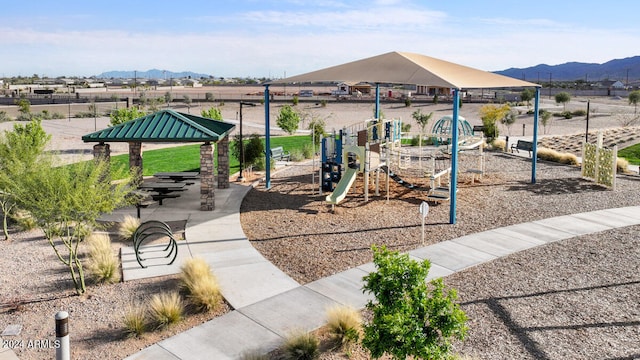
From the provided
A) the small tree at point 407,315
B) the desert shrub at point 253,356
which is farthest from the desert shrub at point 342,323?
the small tree at point 407,315

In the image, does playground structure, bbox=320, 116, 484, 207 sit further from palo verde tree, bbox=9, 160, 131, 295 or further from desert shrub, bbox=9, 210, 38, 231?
desert shrub, bbox=9, 210, 38, 231

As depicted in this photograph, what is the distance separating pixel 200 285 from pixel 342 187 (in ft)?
28.6

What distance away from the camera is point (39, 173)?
10719 millimetres

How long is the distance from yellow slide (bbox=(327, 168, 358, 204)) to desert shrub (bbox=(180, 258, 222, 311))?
7094 mm

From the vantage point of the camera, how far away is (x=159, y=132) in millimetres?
17453

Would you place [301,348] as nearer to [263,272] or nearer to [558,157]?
[263,272]

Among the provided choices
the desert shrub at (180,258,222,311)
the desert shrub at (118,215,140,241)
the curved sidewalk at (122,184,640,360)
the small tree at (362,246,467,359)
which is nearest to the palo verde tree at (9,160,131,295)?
the curved sidewalk at (122,184,640,360)

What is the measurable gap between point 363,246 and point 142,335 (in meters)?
6.25

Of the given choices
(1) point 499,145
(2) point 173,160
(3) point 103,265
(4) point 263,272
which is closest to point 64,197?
(3) point 103,265

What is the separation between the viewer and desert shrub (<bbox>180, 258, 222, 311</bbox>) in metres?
9.92

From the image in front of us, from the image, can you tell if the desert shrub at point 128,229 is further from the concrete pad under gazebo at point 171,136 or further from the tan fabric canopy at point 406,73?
the tan fabric canopy at point 406,73

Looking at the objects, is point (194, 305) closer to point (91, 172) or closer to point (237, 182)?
point (91, 172)

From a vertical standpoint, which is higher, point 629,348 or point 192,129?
point 192,129

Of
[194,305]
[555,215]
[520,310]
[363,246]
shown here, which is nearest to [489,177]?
[555,215]
